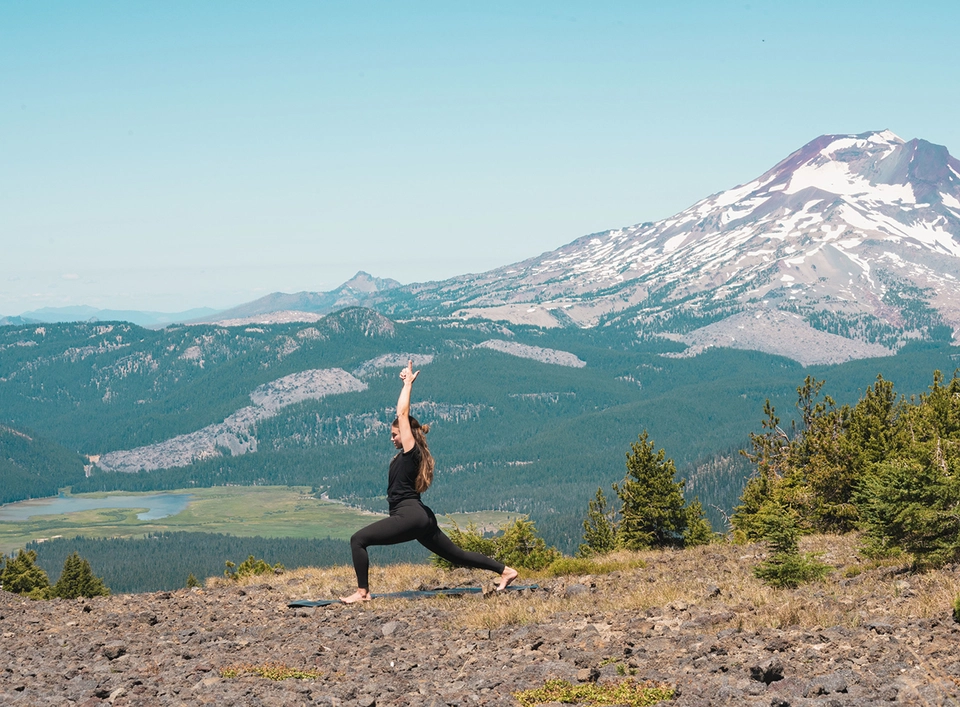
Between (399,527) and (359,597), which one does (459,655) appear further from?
(359,597)

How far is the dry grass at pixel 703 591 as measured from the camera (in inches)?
521

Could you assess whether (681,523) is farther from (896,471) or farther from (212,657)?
(212,657)

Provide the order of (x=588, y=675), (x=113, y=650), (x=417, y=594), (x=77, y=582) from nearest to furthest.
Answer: (x=588, y=675)
(x=113, y=650)
(x=417, y=594)
(x=77, y=582)

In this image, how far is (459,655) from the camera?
12906mm

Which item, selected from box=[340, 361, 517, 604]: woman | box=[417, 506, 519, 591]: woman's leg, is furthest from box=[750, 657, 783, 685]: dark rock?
box=[340, 361, 517, 604]: woman

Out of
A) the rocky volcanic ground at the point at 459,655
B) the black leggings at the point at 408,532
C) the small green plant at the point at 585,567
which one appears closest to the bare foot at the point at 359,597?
the rocky volcanic ground at the point at 459,655

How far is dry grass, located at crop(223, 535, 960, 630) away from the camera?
43.4 feet

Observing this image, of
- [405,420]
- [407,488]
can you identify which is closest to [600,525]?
[407,488]

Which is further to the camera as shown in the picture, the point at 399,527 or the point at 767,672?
the point at 399,527

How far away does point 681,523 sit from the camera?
4659 cm

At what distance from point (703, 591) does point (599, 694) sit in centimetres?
618

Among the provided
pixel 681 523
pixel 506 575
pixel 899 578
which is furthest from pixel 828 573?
pixel 681 523

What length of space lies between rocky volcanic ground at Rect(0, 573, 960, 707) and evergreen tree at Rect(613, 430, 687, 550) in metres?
29.7

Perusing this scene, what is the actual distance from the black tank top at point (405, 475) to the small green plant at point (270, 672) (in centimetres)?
356
